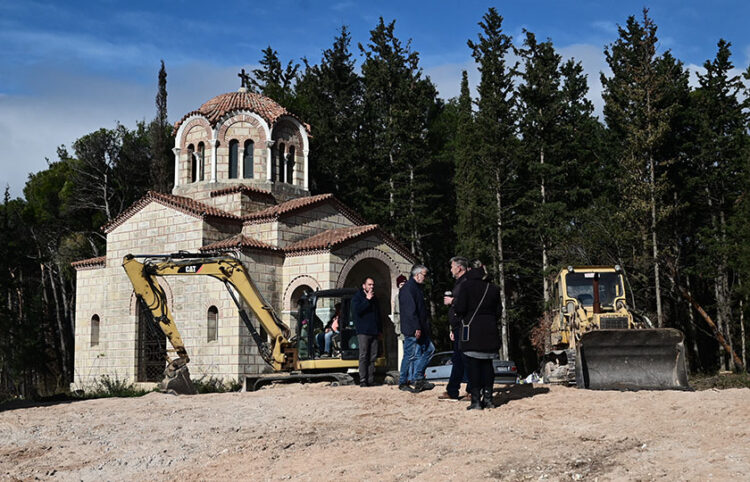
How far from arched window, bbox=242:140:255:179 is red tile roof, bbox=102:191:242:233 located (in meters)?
1.75

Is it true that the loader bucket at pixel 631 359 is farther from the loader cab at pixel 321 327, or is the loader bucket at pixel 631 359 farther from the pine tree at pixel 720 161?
the pine tree at pixel 720 161

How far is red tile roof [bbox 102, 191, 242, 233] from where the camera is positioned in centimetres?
2348

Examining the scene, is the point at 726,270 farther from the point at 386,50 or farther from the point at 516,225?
the point at 386,50

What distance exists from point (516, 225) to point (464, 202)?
2.32 m

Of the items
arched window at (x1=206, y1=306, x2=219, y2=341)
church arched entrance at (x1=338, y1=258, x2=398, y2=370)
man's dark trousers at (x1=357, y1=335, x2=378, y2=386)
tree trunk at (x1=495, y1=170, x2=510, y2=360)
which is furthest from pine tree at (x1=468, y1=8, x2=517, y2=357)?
man's dark trousers at (x1=357, y1=335, x2=378, y2=386)

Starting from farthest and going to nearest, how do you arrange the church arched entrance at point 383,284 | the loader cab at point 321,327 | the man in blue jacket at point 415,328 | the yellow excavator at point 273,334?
the church arched entrance at point 383,284 → the loader cab at point 321,327 → the yellow excavator at point 273,334 → the man in blue jacket at point 415,328

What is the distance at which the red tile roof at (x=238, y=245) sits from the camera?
2180 centimetres

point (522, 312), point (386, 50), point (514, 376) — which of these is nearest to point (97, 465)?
point (514, 376)

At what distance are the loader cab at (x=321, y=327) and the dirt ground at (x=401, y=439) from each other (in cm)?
424

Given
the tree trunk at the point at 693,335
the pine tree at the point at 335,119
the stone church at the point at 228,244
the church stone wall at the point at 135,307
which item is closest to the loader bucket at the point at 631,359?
the stone church at the point at 228,244

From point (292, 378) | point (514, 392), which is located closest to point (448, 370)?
point (292, 378)

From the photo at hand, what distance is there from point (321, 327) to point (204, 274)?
2.85 m

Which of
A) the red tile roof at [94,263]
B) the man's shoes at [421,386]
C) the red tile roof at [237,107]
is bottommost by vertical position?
the man's shoes at [421,386]

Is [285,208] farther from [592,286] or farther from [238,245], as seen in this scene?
[592,286]
